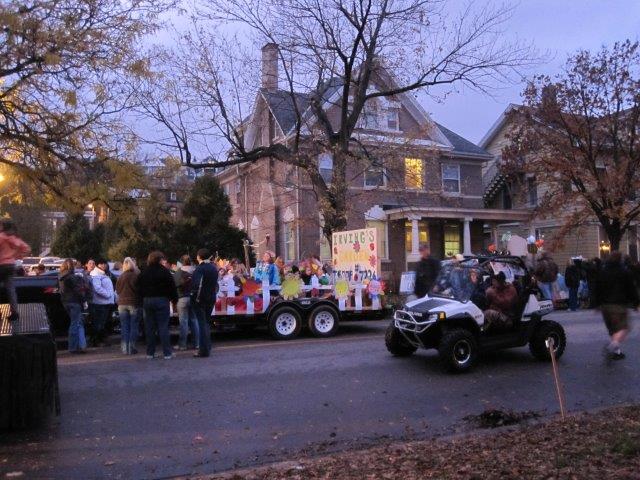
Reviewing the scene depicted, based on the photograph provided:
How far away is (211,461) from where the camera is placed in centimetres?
579

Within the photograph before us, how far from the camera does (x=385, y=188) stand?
2634cm

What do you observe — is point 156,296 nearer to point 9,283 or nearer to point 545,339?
point 9,283

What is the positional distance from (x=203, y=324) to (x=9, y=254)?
4591 millimetres

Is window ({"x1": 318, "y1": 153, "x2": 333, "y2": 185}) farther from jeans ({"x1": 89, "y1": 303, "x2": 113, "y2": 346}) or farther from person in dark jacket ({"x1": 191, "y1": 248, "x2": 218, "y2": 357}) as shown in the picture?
person in dark jacket ({"x1": 191, "y1": 248, "x2": 218, "y2": 357})

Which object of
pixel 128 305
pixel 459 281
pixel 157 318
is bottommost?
pixel 157 318

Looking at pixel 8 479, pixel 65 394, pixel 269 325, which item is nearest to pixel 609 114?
pixel 269 325

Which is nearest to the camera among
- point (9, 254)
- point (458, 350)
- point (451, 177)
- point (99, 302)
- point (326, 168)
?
point (9, 254)

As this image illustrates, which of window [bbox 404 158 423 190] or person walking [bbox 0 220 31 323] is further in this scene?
window [bbox 404 158 423 190]

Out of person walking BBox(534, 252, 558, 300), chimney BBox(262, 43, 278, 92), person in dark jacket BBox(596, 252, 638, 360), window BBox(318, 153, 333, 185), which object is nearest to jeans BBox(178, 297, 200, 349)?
person in dark jacket BBox(596, 252, 638, 360)

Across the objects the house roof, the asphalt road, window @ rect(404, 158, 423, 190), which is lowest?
the asphalt road

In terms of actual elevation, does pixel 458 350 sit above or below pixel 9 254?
below

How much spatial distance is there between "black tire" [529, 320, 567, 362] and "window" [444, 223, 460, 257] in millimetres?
20659

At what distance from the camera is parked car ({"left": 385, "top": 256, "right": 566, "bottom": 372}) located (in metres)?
9.52

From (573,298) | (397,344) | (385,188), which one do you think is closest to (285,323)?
(397,344)
